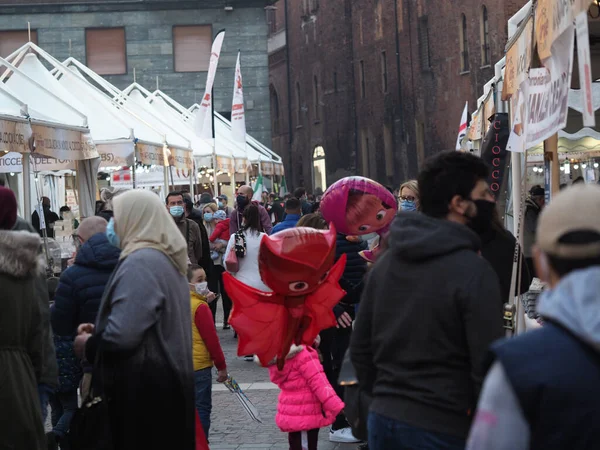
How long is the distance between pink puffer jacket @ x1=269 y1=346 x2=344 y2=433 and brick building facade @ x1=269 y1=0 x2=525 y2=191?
31313 millimetres

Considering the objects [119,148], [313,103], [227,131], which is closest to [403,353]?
[119,148]

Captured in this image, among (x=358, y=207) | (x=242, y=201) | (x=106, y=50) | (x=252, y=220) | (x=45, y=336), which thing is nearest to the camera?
(x=45, y=336)

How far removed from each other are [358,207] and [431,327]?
465cm

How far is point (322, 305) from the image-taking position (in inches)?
302

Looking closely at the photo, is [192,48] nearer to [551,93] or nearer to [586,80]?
[551,93]

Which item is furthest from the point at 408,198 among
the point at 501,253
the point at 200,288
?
the point at 501,253

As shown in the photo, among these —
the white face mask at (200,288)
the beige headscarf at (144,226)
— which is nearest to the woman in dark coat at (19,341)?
the beige headscarf at (144,226)

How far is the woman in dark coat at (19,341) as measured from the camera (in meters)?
5.47

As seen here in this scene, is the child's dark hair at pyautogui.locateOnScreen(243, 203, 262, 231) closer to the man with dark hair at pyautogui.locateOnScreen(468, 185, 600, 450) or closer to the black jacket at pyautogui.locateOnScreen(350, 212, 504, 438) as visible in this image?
the black jacket at pyautogui.locateOnScreen(350, 212, 504, 438)

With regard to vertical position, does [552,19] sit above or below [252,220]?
above

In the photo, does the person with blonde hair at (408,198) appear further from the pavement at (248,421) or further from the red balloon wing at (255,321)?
the red balloon wing at (255,321)

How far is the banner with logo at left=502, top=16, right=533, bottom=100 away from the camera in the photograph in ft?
24.6

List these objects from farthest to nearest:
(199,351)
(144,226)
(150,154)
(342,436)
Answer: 1. (150,154)
2. (342,436)
3. (199,351)
4. (144,226)

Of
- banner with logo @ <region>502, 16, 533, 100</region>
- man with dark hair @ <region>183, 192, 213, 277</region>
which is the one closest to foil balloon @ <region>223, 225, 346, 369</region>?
banner with logo @ <region>502, 16, 533, 100</region>
